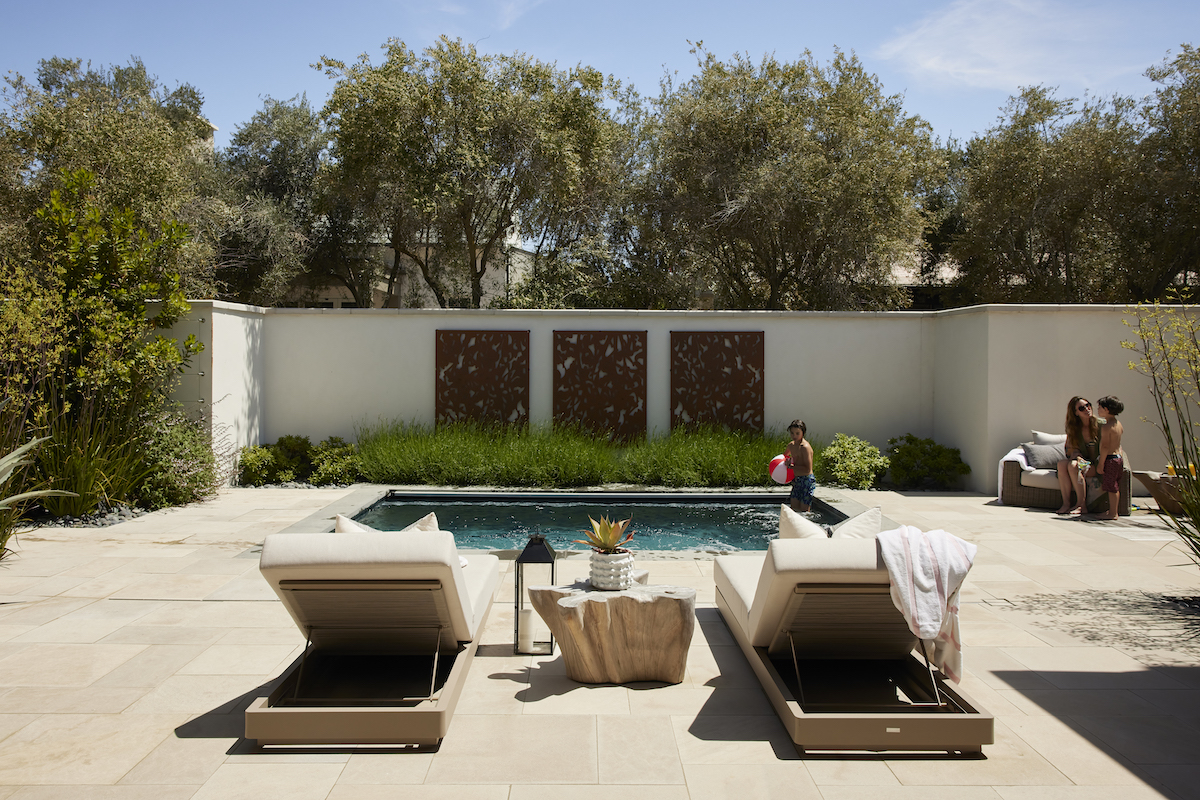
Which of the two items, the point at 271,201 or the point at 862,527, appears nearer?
the point at 862,527

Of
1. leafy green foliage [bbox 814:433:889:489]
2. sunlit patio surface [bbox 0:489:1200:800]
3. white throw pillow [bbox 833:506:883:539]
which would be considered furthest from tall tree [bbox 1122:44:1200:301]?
white throw pillow [bbox 833:506:883:539]

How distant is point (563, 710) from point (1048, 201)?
55.2 ft

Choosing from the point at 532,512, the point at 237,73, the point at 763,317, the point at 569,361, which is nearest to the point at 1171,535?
the point at 763,317

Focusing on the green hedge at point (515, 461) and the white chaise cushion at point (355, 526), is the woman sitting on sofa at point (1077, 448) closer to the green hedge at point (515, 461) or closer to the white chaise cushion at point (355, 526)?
the green hedge at point (515, 461)

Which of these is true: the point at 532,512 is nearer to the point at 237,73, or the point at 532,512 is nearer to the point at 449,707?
the point at 449,707

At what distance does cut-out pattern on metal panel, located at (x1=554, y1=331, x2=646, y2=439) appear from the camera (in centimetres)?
1102

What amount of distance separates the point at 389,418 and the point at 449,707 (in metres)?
8.32

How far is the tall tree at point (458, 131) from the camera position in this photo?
589 inches

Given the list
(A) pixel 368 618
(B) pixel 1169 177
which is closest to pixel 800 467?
(A) pixel 368 618

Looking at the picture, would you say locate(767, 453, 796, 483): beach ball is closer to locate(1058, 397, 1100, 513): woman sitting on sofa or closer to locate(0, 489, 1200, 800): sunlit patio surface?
locate(0, 489, 1200, 800): sunlit patio surface

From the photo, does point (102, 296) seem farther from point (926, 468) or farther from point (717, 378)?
point (926, 468)

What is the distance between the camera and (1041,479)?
28.3 feet

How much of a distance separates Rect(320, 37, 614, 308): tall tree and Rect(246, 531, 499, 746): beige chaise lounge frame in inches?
491

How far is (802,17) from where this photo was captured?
11.8 meters
